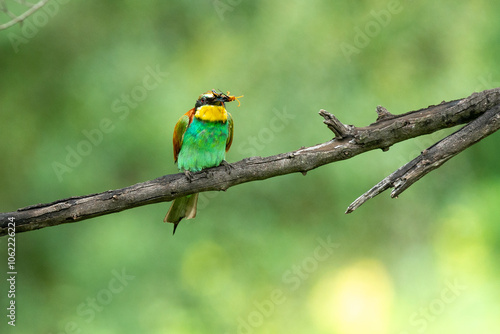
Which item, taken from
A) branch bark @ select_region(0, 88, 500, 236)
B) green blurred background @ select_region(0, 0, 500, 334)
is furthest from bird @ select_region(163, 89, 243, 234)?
green blurred background @ select_region(0, 0, 500, 334)

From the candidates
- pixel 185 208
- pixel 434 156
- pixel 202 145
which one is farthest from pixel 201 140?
pixel 434 156

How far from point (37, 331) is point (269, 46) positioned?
3.22 metres

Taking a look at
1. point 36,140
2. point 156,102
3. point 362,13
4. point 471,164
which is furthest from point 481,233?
point 36,140

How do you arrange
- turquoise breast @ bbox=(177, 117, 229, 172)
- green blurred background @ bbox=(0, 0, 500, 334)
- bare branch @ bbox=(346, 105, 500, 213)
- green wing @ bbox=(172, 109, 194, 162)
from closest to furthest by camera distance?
bare branch @ bbox=(346, 105, 500, 213) < turquoise breast @ bbox=(177, 117, 229, 172) < green wing @ bbox=(172, 109, 194, 162) < green blurred background @ bbox=(0, 0, 500, 334)

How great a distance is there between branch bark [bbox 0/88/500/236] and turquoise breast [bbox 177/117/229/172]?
15.0 inches

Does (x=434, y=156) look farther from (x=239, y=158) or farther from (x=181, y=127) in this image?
(x=239, y=158)

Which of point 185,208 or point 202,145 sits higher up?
point 202,145

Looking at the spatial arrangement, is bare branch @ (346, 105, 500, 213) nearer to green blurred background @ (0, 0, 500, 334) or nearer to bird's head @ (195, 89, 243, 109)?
bird's head @ (195, 89, 243, 109)

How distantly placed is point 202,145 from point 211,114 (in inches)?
6.9

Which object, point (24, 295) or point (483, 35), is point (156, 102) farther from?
point (483, 35)

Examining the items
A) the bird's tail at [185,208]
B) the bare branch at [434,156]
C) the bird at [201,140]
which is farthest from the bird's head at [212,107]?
the bare branch at [434,156]

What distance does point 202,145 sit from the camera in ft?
9.97

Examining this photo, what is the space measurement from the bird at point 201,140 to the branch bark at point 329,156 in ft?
1.30

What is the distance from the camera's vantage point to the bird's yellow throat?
3090 mm
